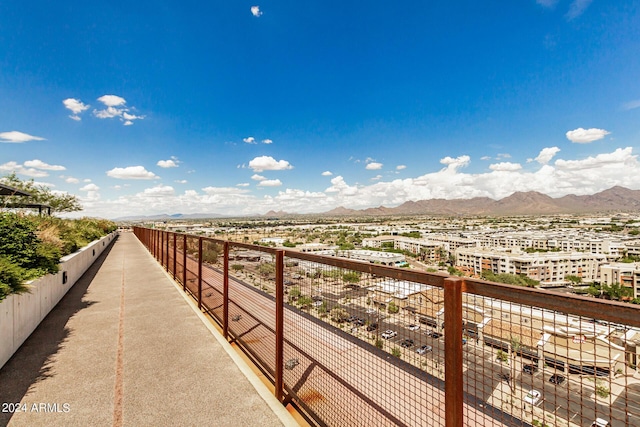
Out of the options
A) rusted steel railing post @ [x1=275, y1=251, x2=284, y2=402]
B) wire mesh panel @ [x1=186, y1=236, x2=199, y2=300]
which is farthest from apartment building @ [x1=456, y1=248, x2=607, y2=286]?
rusted steel railing post @ [x1=275, y1=251, x2=284, y2=402]

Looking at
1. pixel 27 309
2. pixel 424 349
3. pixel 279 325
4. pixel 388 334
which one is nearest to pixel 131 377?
pixel 279 325

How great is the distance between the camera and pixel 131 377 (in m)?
3.37

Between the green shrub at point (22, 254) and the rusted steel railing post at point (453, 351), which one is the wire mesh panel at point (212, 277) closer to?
the green shrub at point (22, 254)

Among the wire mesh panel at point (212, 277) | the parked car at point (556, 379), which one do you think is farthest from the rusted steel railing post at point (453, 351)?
the wire mesh panel at point (212, 277)

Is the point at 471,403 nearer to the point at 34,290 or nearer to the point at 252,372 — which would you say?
the point at 252,372

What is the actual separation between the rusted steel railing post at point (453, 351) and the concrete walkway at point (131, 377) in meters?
1.65

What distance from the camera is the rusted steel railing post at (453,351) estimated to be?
1486mm

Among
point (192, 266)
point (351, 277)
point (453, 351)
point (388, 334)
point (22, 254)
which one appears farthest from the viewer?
point (192, 266)

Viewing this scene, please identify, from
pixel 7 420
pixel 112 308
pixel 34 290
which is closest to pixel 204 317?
pixel 112 308

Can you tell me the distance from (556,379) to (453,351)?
40cm

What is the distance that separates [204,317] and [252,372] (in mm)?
2316

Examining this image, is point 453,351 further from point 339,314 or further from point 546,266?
point 546,266

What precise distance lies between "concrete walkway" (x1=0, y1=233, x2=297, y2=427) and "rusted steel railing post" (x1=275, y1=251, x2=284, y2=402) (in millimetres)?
155

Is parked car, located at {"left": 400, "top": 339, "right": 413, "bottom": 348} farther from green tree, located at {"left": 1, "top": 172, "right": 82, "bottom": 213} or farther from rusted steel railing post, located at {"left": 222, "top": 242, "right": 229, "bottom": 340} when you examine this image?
green tree, located at {"left": 1, "top": 172, "right": 82, "bottom": 213}
